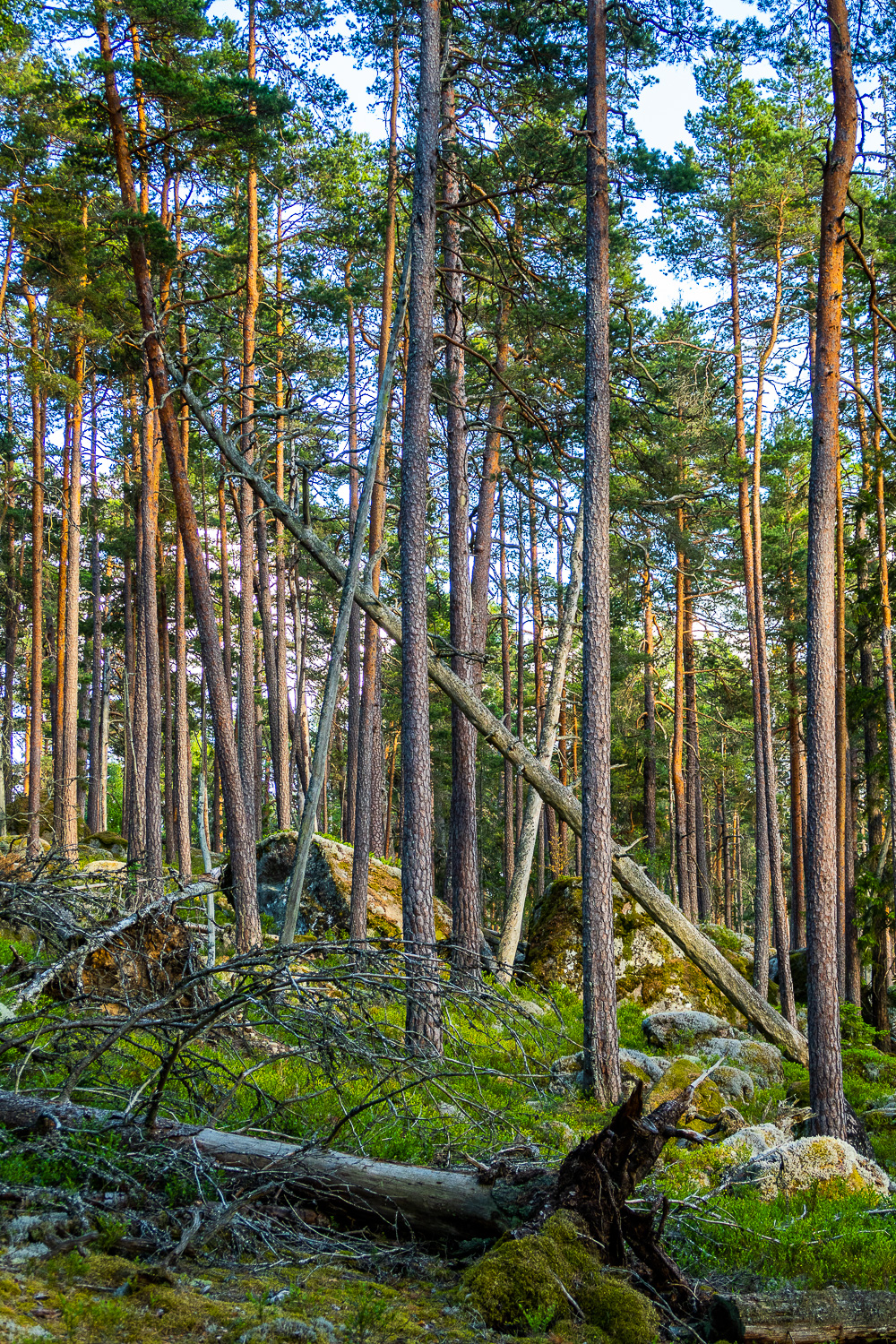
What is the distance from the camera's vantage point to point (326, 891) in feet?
53.2

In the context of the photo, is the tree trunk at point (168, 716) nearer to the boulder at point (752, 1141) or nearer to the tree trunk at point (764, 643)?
the tree trunk at point (764, 643)

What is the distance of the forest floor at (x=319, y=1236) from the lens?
10.8ft

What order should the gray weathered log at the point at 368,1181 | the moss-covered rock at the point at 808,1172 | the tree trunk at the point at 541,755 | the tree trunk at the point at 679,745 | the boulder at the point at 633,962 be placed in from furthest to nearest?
1. the tree trunk at the point at 679,745
2. the boulder at the point at 633,962
3. the tree trunk at the point at 541,755
4. the moss-covered rock at the point at 808,1172
5. the gray weathered log at the point at 368,1181

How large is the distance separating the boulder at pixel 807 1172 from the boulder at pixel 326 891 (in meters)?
8.73

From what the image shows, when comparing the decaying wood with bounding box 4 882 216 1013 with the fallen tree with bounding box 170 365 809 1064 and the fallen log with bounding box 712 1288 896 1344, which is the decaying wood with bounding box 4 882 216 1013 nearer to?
the fallen log with bounding box 712 1288 896 1344

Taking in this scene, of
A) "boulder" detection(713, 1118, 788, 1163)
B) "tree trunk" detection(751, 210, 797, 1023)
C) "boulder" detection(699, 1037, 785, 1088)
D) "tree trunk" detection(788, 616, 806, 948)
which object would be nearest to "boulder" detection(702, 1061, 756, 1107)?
"boulder" detection(699, 1037, 785, 1088)

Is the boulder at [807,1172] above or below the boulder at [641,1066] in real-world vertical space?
above

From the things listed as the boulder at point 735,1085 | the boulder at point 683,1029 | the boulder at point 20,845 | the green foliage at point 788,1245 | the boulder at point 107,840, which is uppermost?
the boulder at point 20,845

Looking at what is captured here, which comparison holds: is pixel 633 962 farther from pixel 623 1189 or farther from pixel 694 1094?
pixel 623 1189

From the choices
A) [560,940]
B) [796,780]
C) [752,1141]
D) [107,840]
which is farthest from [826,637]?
[107,840]

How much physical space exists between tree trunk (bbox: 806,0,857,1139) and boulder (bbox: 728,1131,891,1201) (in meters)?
1.09

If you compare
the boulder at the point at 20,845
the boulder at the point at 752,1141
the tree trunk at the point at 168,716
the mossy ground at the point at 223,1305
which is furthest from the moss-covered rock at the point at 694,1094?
the tree trunk at the point at 168,716

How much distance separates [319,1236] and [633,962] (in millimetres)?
11115

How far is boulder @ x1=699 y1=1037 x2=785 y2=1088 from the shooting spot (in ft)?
34.4
